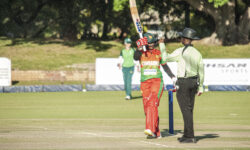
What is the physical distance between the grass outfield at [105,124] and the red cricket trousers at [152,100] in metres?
0.29

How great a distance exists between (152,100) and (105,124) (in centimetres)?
283

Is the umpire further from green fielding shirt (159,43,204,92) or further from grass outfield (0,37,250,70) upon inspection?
grass outfield (0,37,250,70)

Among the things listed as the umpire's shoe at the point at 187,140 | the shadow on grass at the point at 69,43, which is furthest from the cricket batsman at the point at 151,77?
the shadow on grass at the point at 69,43

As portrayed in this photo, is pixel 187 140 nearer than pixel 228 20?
Yes

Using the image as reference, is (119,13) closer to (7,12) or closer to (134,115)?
(7,12)

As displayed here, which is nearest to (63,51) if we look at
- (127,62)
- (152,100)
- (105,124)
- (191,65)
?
(127,62)

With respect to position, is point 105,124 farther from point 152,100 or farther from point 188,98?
point 188,98

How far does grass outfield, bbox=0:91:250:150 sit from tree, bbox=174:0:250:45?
1871 cm

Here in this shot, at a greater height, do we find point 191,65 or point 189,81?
point 191,65

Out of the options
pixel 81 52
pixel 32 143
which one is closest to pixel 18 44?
pixel 81 52

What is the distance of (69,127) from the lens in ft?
38.5

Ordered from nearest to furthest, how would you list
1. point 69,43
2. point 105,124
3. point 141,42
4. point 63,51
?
point 141,42 < point 105,124 < point 63,51 < point 69,43

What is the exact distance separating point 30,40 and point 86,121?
95.5 feet

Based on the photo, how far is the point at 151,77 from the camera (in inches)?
389
